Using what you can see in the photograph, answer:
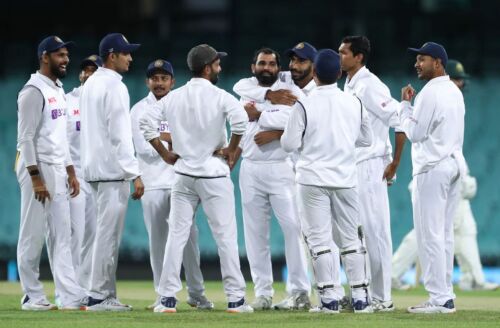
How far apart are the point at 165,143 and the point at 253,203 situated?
0.95 metres

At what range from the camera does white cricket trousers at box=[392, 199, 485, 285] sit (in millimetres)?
14555

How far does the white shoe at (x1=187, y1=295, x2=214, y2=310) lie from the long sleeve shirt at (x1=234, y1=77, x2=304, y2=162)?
4.28 ft

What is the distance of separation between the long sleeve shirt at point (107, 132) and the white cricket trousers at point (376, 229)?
6.29ft

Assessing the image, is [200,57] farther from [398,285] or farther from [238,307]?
[398,285]

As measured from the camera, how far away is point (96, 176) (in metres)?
10.6

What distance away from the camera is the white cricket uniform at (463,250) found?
14.6 metres

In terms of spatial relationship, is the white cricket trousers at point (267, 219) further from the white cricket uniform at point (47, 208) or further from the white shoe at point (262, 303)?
the white cricket uniform at point (47, 208)

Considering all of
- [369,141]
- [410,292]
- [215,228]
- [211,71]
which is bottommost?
[410,292]

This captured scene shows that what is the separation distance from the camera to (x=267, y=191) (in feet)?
36.7

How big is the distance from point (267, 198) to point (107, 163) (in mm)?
1535

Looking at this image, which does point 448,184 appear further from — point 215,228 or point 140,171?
point 140,171

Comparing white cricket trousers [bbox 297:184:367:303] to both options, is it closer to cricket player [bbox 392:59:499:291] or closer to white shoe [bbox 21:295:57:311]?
white shoe [bbox 21:295:57:311]

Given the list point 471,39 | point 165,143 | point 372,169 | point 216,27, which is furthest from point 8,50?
point 372,169

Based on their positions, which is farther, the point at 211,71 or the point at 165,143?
the point at 165,143
